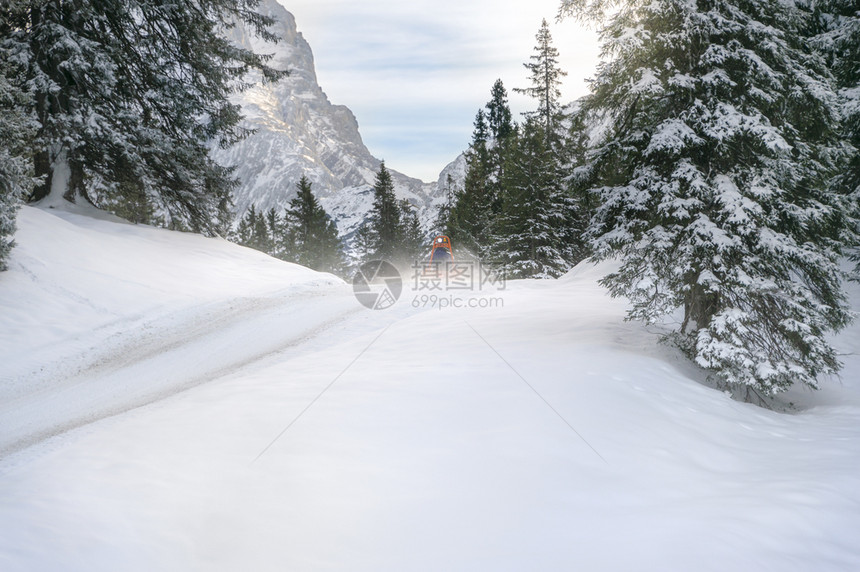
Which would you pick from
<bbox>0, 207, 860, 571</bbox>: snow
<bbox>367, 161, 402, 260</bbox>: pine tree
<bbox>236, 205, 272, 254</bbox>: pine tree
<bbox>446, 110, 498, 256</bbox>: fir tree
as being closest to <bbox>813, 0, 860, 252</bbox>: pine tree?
<bbox>0, 207, 860, 571</bbox>: snow

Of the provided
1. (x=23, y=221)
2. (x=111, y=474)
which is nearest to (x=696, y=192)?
(x=111, y=474)

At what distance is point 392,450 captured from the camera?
4.73 metres

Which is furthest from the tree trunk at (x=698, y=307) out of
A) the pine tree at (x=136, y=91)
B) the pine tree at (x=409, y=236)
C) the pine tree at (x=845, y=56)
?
the pine tree at (x=409, y=236)

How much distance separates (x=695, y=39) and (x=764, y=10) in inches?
49.1

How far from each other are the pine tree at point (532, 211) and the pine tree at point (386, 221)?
2750 centimetres

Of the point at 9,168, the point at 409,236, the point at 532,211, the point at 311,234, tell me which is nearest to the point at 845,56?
the point at 532,211

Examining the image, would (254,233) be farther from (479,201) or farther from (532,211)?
(532,211)

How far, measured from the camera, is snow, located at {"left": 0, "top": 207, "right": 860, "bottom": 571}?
11.0 feet

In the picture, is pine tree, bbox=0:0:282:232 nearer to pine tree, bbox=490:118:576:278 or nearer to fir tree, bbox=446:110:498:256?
pine tree, bbox=490:118:576:278

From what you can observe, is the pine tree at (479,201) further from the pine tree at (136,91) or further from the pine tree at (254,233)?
the pine tree at (254,233)

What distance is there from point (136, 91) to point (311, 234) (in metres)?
34.0

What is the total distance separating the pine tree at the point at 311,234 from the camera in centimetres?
4872

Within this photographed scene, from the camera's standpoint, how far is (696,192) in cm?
785

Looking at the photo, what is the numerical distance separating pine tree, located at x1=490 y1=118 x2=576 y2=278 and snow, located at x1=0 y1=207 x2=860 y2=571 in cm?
1435
